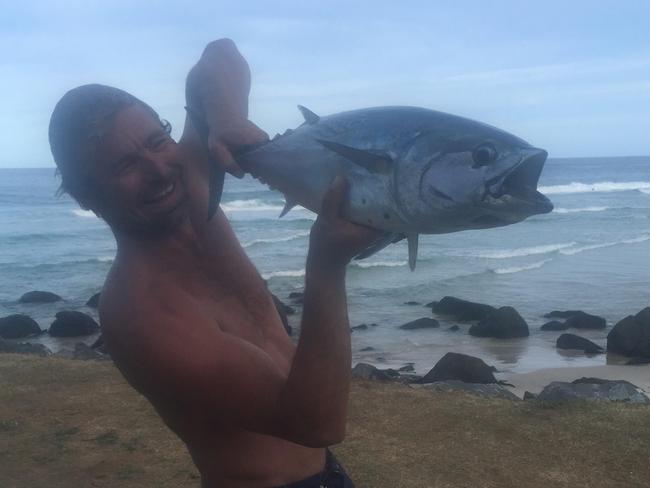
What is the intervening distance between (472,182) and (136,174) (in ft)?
3.24

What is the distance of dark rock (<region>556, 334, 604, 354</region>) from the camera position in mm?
14086

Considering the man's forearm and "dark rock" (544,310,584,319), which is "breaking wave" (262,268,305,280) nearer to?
"dark rock" (544,310,584,319)

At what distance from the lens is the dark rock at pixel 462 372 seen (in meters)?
11.2

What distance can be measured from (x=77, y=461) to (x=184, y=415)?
4341 mm

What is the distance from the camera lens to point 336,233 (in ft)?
6.11

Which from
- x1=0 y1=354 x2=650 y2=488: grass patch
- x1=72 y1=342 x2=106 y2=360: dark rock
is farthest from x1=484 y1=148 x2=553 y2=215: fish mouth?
x1=72 y1=342 x2=106 y2=360: dark rock

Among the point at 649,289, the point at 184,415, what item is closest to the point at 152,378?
the point at 184,415

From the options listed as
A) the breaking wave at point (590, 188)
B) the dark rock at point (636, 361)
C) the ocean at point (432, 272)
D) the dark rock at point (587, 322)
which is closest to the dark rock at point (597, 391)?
the ocean at point (432, 272)

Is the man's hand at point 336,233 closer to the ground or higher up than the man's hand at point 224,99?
closer to the ground

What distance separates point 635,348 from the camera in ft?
44.1

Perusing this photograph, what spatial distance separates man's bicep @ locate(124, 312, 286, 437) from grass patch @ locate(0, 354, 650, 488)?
155 inches

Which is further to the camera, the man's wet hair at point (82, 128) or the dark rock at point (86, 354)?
the dark rock at point (86, 354)

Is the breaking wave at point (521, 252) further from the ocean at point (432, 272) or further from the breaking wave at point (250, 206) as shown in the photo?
the breaking wave at point (250, 206)

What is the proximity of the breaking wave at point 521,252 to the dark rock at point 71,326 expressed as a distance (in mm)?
14762
